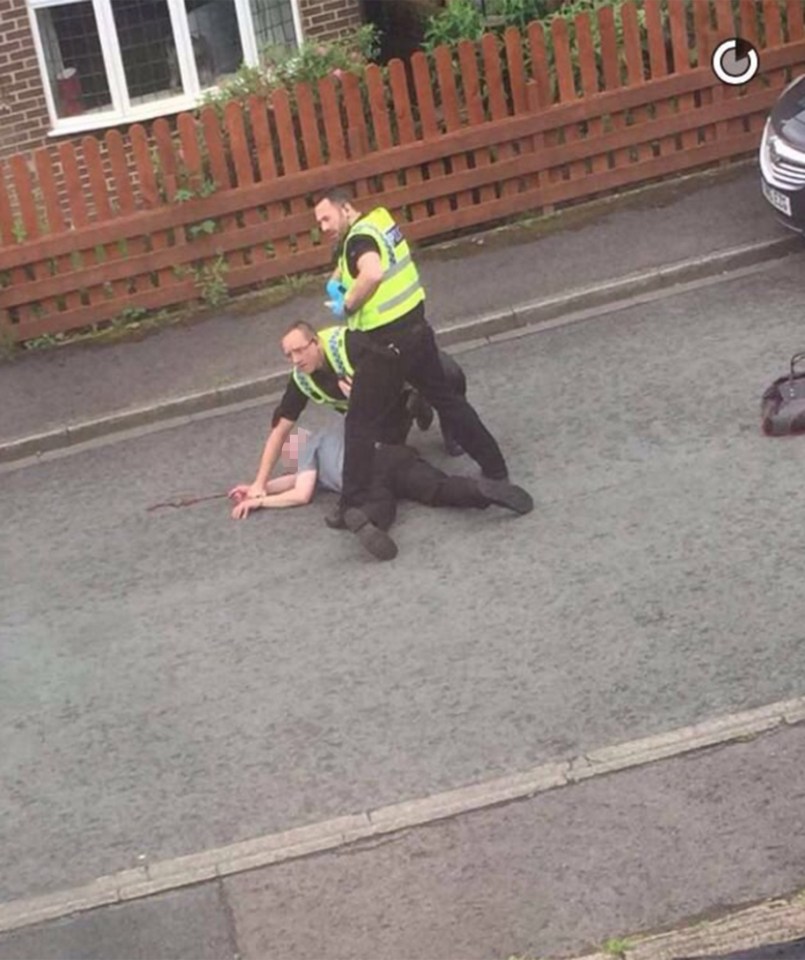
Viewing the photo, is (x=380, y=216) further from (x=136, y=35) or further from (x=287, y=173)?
(x=136, y=35)

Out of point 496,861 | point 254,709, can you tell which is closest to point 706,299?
point 254,709

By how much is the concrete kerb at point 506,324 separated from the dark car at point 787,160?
37cm

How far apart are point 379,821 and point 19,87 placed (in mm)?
→ 9517

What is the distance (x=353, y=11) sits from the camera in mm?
14984

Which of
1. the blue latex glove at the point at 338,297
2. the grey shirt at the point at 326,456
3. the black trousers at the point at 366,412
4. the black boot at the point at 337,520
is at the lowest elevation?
the black boot at the point at 337,520

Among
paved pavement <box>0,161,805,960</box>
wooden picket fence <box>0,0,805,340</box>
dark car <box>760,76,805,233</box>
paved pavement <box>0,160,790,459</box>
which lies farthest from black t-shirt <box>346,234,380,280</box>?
wooden picket fence <box>0,0,805,340</box>

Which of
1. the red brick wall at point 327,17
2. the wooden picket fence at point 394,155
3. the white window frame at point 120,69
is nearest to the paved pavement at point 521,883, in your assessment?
the wooden picket fence at point 394,155

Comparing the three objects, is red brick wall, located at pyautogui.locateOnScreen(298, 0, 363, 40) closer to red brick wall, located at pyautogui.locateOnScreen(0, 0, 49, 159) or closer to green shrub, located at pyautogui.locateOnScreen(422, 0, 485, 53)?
green shrub, located at pyautogui.locateOnScreen(422, 0, 485, 53)

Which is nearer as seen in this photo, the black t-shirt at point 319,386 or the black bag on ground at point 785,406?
the black t-shirt at point 319,386

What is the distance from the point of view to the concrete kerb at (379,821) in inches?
237

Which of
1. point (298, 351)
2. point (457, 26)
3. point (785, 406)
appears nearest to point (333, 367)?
point (298, 351)

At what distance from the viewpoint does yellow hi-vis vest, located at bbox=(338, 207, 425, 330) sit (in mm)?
7648

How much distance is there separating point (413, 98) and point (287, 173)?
1.18 metres

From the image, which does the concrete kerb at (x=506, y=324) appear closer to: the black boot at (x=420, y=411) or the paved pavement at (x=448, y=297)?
the paved pavement at (x=448, y=297)
